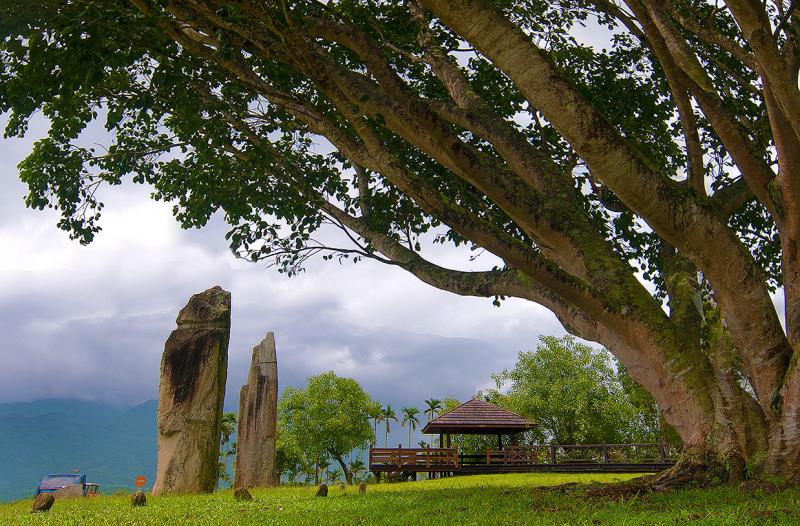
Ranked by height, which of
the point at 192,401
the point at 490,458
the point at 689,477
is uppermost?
the point at 192,401

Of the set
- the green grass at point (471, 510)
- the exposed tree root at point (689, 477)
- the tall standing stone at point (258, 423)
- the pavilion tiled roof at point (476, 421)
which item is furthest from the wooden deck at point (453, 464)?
the exposed tree root at point (689, 477)

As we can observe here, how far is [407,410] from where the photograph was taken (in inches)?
2502

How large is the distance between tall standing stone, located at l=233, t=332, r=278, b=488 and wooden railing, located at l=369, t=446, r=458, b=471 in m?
9.50

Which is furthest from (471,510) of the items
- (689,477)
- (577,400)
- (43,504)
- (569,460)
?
(577,400)

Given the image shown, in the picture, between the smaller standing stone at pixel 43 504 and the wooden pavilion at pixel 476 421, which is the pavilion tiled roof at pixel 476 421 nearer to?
the wooden pavilion at pixel 476 421

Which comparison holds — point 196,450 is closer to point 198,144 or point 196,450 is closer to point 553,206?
point 198,144

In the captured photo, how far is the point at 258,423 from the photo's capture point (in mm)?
14742

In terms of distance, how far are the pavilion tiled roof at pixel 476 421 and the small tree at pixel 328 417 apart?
13696 mm

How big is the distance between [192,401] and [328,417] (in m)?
30.5

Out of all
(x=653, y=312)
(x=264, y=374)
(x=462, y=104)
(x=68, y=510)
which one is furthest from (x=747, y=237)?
(x=68, y=510)

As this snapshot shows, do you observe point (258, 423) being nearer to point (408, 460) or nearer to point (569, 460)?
point (408, 460)

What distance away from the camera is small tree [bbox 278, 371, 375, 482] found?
4134 centimetres

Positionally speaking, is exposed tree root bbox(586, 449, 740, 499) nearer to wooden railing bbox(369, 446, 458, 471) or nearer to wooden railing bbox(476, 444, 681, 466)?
wooden railing bbox(369, 446, 458, 471)

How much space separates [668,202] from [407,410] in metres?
58.3
